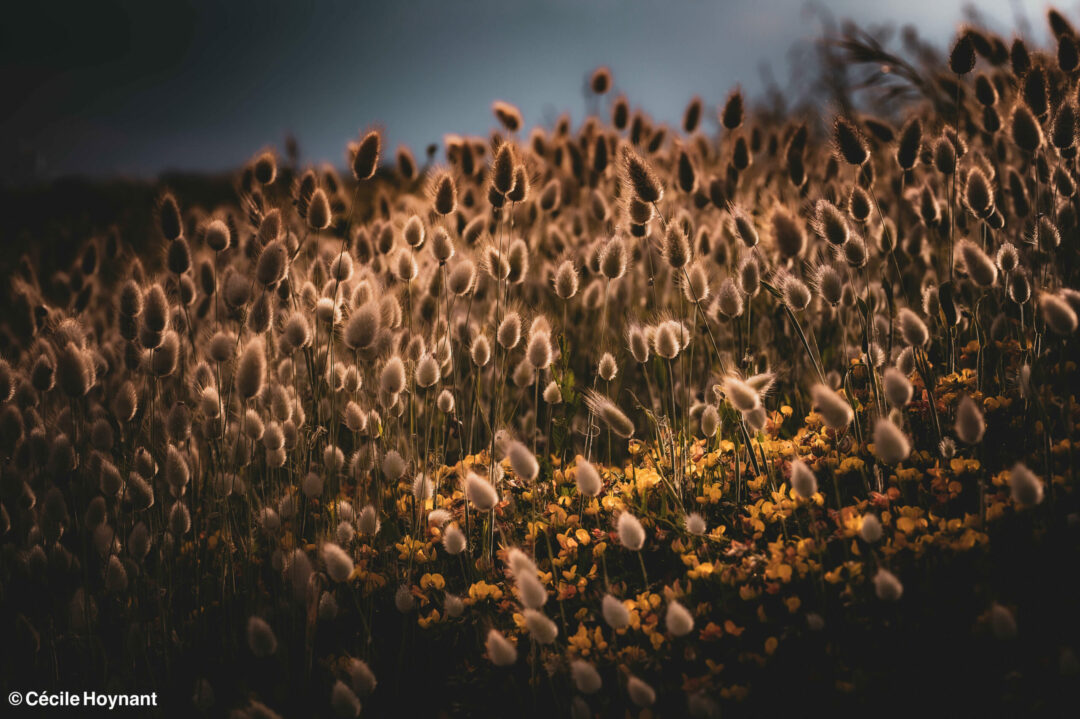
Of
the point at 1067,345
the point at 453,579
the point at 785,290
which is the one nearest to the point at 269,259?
the point at 453,579

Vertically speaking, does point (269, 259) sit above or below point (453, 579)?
above

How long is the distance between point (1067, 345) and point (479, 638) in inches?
79.2

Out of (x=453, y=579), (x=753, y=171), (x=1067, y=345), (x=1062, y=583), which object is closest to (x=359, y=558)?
(x=453, y=579)

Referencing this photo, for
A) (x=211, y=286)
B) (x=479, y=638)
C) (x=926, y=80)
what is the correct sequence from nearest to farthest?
(x=479, y=638) < (x=211, y=286) < (x=926, y=80)

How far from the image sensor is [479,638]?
1.93 m

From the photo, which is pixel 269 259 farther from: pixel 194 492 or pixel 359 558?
pixel 359 558

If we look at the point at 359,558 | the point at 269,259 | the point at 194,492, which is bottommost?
the point at 359,558

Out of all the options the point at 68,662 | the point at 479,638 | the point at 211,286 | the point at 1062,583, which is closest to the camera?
the point at 1062,583

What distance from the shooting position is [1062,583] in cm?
152

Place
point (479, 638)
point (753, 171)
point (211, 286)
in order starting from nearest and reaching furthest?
point (479, 638)
point (211, 286)
point (753, 171)

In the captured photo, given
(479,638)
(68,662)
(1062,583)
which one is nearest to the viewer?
(1062,583)

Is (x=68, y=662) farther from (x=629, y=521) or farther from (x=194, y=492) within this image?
(x=629, y=521)

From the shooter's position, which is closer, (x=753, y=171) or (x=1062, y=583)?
(x=1062, y=583)

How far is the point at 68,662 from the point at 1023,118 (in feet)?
11.0
